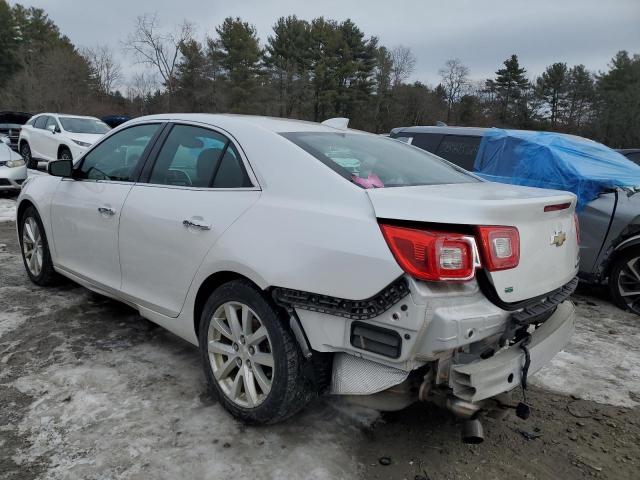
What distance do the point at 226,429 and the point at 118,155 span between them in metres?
2.20

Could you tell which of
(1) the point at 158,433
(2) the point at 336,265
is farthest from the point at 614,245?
(1) the point at 158,433

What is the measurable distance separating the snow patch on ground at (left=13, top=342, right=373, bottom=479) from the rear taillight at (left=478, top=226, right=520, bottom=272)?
116 centimetres

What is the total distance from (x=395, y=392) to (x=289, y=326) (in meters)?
0.56

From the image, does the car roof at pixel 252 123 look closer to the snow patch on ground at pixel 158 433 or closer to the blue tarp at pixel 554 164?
the snow patch on ground at pixel 158 433

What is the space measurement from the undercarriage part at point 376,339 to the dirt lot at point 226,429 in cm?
68

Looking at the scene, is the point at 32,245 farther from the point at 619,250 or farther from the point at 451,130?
the point at 619,250

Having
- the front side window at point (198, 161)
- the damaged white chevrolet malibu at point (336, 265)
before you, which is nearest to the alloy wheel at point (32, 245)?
the damaged white chevrolet malibu at point (336, 265)

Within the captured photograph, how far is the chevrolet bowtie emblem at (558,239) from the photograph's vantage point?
93.7 inches

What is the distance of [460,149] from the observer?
6453mm

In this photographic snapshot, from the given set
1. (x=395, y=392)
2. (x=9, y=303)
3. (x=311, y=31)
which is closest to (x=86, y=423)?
(x=395, y=392)

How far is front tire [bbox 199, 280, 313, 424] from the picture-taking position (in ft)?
7.72

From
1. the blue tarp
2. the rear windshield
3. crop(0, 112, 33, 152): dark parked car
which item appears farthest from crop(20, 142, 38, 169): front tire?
the rear windshield

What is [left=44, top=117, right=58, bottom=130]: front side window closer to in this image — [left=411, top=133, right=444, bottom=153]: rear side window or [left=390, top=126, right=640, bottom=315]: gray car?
[left=411, top=133, right=444, bottom=153]: rear side window

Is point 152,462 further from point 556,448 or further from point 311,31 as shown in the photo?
point 311,31
